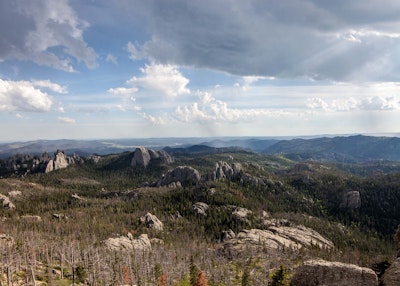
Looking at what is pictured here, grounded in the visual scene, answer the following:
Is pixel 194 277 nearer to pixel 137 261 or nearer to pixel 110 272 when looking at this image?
pixel 110 272

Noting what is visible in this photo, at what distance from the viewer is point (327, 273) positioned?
57.5m

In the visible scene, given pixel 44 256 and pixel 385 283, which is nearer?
pixel 385 283

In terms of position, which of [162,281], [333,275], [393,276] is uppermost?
[393,276]

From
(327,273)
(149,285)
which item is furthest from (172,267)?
(327,273)

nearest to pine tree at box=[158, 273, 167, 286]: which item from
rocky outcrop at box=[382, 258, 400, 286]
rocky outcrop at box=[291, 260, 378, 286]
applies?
rocky outcrop at box=[291, 260, 378, 286]

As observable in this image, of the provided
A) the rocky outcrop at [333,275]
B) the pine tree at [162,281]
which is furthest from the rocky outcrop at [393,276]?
the pine tree at [162,281]

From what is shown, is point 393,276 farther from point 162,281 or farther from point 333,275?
point 162,281

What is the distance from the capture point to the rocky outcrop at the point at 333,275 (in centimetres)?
5462

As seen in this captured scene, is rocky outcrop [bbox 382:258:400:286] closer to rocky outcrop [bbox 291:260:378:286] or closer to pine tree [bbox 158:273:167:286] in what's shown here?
rocky outcrop [bbox 291:260:378:286]

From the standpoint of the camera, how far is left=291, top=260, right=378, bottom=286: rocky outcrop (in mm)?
54625

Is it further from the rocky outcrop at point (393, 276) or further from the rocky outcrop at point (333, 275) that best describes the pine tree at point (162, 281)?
the rocky outcrop at point (393, 276)

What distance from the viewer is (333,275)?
57.0 meters

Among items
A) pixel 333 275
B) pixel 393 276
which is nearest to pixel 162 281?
pixel 333 275

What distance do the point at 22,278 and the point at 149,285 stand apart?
50.6 meters
